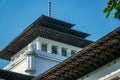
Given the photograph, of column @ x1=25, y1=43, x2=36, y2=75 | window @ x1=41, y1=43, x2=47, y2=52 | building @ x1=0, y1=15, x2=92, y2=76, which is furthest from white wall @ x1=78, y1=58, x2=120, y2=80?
window @ x1=41, y1=43, x2=47, y2=52

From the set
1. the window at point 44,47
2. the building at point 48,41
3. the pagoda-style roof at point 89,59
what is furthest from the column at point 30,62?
the pagoda-style roof at point 89,59

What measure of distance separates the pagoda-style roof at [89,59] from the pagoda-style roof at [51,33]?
2777 cm

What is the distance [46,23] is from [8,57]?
9.61m

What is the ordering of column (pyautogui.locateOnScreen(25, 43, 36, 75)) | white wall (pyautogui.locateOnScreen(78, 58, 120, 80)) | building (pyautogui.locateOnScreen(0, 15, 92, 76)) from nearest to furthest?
white wall (pyautogui.locateOnScreen(78, 58, 120, 80))
column (pyautogui.locateOnScreen(25, 43, 36, 75))
building (pyautogui.locateOnScreen(0, 15, 92, 76))

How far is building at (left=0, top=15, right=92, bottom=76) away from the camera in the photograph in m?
49.4

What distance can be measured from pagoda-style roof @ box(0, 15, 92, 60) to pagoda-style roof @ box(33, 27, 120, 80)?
27.8 meters

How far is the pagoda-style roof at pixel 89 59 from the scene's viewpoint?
19.8 metres

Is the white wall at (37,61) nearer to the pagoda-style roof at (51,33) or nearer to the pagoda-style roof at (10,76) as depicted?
the pagoda-style roof at (51,33)

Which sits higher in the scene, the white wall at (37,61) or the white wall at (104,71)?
the white wall at (37,61)

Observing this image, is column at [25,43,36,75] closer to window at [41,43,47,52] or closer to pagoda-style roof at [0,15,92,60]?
window at [41,43,47,52]

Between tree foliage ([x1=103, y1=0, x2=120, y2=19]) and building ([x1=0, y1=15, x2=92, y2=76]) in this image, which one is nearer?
tree foliage ([x1=103, y1=0, x2=120, y2=19])

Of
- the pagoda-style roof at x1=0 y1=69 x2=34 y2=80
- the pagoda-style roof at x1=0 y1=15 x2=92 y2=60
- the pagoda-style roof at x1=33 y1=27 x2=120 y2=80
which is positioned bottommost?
the pagoda-style roof at x1=33 y1=27 x2=120 y2=80

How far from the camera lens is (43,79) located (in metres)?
25.6

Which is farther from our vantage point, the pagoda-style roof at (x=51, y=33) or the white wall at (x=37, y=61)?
the pagoda-style roof at (x=51, y=33)
